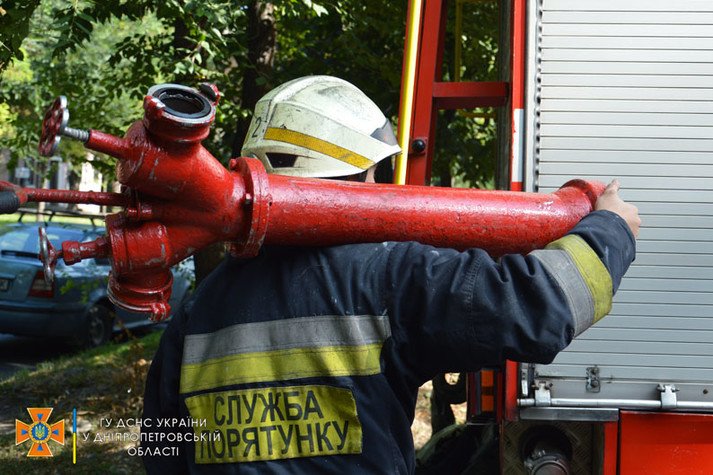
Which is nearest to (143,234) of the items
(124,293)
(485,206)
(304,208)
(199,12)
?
(124,293)

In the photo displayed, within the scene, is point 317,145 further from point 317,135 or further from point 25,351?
point 25,351

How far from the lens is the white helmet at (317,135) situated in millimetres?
2188

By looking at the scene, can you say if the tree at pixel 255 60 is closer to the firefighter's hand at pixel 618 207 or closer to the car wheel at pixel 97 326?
the car wheel at pixel 97 326

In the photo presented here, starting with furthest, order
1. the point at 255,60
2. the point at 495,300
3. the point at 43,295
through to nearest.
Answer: the point at 43,295, the point at 255,60, the point at 495,300

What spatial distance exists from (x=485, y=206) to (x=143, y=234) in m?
0.84

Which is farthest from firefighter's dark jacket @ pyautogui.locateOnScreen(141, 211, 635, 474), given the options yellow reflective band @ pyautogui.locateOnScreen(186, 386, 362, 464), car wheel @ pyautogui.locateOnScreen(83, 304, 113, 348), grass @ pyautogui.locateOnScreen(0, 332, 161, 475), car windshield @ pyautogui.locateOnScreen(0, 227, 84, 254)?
car wheel @ pyautogui.locateOnScreen(83, 304, 113, 348)

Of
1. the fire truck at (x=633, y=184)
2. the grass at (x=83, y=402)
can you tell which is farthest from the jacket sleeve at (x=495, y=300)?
the grass at (x=83, y=402)

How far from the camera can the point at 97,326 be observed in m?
10.5

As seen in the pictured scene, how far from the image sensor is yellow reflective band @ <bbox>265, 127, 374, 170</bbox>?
2.18 metres

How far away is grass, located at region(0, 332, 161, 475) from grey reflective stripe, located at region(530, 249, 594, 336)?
14.8 ft

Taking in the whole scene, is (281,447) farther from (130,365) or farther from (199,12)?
(130,365)

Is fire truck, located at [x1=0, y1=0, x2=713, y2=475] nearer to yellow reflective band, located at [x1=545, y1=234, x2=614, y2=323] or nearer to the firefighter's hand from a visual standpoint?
the firefighter's hand

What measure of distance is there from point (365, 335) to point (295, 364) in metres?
0.18

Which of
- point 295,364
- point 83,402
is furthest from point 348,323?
point 83,402
